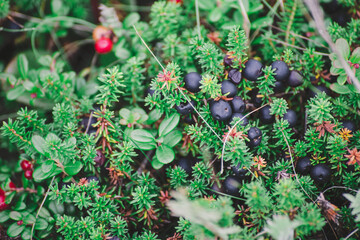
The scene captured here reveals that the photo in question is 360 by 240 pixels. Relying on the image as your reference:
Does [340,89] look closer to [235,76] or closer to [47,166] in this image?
[235,76]

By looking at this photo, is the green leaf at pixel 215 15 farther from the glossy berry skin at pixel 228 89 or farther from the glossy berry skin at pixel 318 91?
the glossy berry skin at pixel 318 91

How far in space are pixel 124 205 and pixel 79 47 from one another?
233 cm

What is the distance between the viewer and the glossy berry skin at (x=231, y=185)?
226cm

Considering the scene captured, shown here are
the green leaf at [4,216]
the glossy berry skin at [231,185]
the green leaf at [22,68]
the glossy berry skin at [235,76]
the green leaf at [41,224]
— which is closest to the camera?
the glossy berry skin at [231,185]

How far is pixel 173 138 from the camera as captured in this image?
8.16 ft

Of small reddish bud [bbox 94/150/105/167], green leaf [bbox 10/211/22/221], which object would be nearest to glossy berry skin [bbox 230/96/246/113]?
small reddish bud [bbox 94/150/105/167]

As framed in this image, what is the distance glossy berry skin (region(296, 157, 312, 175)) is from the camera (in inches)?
89.8

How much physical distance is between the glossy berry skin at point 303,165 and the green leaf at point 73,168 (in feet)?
5.66

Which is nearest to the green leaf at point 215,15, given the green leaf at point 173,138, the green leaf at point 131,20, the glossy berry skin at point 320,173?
the green leaf at point 131,20

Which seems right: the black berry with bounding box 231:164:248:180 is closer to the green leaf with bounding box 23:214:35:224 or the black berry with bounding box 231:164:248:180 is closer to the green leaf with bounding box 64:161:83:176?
the green leaf with bounding box 64:161:83:176

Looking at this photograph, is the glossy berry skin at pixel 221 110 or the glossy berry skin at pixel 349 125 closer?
the glossy berry skin at pixel 221 110

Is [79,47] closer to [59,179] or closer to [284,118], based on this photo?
[59,179]

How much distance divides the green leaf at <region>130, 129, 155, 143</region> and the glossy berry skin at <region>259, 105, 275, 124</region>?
35.9 inches

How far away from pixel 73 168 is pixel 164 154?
75 cm
